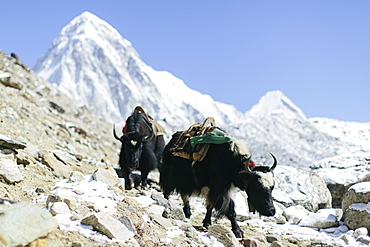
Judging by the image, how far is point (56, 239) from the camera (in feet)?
7.87

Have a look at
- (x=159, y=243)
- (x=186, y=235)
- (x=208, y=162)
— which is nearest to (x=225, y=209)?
(x=208, y=162)

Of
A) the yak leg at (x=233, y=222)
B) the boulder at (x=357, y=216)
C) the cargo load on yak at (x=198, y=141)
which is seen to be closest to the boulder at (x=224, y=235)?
the yak leg at (x=233, y=222)

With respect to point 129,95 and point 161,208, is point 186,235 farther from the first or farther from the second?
point 129,95

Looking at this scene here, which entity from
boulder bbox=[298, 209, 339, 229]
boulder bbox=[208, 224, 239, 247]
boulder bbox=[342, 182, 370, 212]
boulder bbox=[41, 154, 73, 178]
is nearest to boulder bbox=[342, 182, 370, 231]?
boulder bbox=[342, 182, 370, 212]

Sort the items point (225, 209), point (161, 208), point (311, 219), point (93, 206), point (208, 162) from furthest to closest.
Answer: point (311, 219), point (208, 162), point (225, 209), point (161, 208), point (93, 206)

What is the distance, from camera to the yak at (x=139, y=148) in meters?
6.48

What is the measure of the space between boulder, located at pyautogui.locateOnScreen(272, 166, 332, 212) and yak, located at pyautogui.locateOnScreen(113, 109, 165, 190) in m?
2.63

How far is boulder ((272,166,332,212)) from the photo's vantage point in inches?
254

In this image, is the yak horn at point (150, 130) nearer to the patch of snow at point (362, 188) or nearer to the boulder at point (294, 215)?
the boulder at point (294, 215)

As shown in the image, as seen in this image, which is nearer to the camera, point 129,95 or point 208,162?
point 208,162

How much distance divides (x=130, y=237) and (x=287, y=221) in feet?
11.5

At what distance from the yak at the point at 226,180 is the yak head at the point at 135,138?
1.63 meters

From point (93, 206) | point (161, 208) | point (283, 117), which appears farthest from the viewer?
point (283, 117)

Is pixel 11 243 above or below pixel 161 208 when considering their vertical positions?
below
